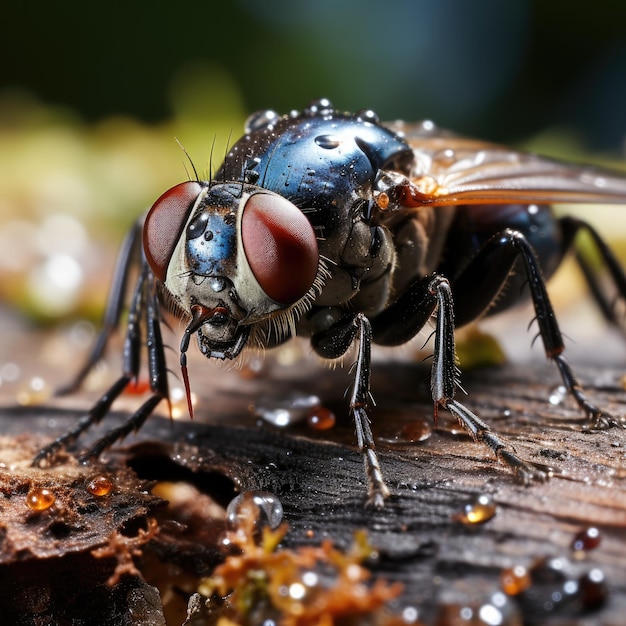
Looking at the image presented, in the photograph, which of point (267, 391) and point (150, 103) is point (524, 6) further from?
point (267, 391)

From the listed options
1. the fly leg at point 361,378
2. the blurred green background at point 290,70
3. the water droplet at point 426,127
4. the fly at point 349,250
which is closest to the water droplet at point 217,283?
the fly at point 349,250

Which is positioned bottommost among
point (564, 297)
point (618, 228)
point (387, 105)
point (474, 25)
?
point (564, 297)

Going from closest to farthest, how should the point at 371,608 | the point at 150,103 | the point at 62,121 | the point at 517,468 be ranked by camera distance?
the point at 371,608 → the point at 517,468 → the point at 62,121 → the point at 150,103

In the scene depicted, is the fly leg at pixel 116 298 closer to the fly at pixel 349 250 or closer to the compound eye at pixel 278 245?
the fly at pixel 349 250

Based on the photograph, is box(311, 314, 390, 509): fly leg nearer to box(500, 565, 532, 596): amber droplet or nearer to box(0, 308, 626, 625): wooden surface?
box(0, 308, 626, 625): wooden surface

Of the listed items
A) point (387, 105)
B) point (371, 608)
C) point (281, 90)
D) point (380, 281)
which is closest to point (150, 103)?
point (281, 90)

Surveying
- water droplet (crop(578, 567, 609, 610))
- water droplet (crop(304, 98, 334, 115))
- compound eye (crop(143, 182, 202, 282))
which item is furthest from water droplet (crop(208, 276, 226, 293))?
water droplet (crop(578, 567, 609, 610))

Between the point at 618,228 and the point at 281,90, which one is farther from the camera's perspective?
the point at 281,90

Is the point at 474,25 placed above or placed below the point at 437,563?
above
